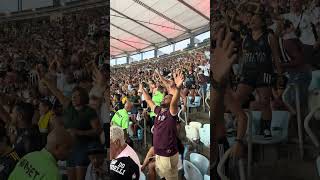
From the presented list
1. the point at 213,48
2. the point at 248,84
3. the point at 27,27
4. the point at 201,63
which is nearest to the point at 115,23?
the point at 27,27

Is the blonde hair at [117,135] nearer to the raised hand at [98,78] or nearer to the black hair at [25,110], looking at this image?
the black hair at [25,110]

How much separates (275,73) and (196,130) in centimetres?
121

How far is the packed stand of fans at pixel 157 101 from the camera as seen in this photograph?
4.61 m

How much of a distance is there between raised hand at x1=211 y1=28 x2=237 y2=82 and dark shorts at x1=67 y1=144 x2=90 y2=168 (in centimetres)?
131

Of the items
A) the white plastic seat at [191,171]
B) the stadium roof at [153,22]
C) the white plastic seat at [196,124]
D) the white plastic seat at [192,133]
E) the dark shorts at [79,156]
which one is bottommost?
the white plastic seat at [191,171]

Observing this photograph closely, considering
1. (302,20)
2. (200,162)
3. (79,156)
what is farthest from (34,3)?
(302,20)

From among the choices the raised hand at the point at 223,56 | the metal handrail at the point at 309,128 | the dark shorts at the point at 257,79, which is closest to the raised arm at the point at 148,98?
the raised hand at the point at 223,56

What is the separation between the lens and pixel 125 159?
469 centimetres

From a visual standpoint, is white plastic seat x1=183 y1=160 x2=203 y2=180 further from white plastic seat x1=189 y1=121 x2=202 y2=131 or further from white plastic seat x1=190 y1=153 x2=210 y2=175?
white plastic seat x1=189 y1=121 x2=202 y2=131

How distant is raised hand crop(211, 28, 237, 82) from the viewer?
3.84 m

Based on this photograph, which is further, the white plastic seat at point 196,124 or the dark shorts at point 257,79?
the white plastic seat at point 196,124

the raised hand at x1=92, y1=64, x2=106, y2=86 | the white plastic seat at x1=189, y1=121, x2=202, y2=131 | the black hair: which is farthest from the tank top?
the black hair

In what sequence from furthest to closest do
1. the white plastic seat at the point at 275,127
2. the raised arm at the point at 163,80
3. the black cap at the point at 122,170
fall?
the raised arm at the point at 163,80 < the black cap at the point at 122,170 < the white plastic seat at the point at 275,127

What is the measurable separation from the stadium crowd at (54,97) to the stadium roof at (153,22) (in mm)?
884
